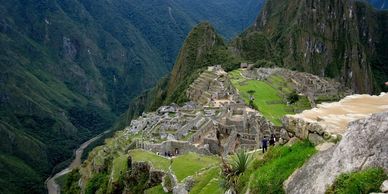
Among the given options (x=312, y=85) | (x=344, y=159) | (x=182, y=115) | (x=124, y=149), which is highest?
(x=312, y=85)

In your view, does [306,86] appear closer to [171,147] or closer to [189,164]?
[171,147]

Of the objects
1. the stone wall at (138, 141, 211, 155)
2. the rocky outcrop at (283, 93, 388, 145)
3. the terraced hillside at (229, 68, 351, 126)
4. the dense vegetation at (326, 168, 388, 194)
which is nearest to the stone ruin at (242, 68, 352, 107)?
the terraced hillside at (229, 68, 351, 126)

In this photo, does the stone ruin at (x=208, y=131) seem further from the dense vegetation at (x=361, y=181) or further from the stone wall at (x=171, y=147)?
the dense vegetation at (x=361, y=181)

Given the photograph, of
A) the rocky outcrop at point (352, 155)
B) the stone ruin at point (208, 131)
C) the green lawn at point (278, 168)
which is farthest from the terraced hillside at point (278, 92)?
the rocky outcrop at point (352, 155)

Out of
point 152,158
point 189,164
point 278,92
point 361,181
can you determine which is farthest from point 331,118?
point 278,92

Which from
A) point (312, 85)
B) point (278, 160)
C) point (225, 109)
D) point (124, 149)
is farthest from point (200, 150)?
point (312, 85)

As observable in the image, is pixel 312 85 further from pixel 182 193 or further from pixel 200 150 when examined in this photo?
pixel 182 193
